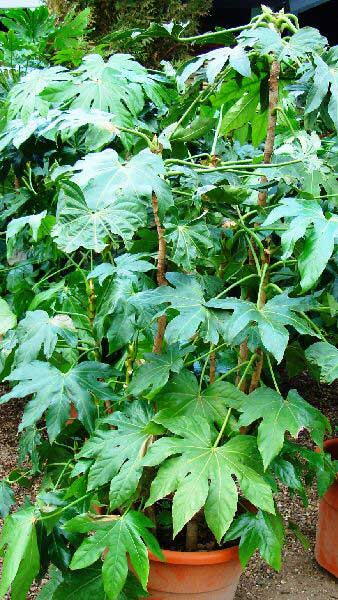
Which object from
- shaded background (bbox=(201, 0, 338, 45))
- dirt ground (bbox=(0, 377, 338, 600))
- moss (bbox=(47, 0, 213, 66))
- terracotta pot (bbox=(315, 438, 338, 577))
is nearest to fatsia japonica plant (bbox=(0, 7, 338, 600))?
terracotta pot (bbox=(315, 438, 338, 577))

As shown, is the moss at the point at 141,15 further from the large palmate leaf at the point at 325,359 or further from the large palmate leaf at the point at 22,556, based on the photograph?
the large palmate leaf at the point at 22,556

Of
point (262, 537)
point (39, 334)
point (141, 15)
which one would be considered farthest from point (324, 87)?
point (141, 15)

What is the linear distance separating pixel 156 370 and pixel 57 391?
0.22 m

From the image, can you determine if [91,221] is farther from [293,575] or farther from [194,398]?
[293,575]

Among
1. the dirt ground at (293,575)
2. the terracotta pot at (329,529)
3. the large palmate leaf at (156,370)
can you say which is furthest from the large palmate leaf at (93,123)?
the dirt ground at (293,575)

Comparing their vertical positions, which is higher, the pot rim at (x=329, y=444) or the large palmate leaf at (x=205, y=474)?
the large palmate leaf at (x=205, y=474)

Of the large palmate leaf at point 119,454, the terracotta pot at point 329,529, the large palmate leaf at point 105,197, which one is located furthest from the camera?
the terracotta pot at point 329,529

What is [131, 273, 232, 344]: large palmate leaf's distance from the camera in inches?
51.9

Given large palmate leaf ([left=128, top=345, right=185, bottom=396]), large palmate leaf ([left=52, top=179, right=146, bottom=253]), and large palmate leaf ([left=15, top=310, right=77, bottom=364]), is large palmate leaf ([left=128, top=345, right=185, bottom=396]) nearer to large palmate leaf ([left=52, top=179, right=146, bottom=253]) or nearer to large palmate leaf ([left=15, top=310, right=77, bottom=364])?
large palmate leaf ([left=15, top=310, right=77, bottom=364])

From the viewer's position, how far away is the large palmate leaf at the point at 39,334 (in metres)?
1.54

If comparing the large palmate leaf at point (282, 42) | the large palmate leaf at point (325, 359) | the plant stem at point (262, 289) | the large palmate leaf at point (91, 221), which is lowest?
the large palmate leaf at point (325, 359)

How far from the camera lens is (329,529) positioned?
6.95ft

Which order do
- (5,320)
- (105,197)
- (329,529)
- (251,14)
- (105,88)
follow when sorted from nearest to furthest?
(105,197) → (105,88) → (5,320) → (329,529) → (251,14)

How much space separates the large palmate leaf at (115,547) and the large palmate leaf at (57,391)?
202 millimetres
